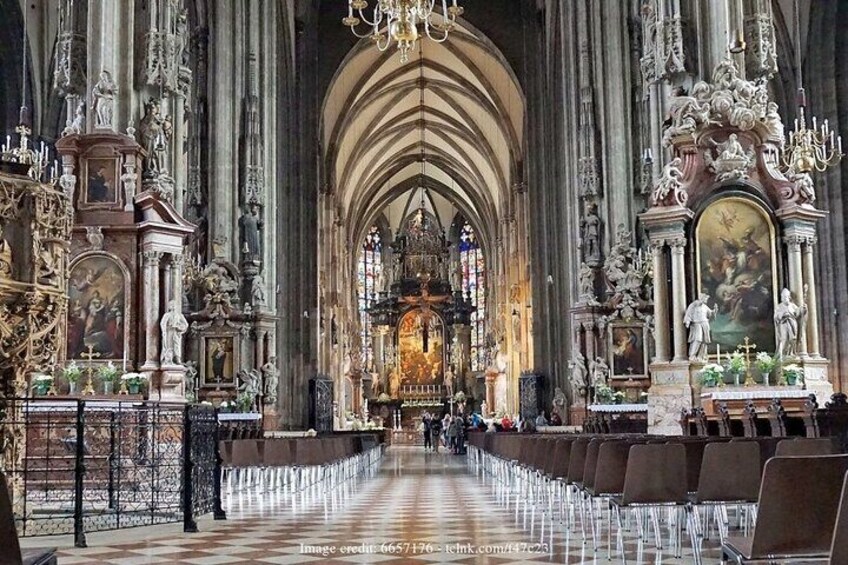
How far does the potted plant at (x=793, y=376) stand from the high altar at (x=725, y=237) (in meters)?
0.48

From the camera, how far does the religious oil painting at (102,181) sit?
1739 cm

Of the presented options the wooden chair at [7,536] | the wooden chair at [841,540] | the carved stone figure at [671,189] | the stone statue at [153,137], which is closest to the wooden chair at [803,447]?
the wooden chair at [841,540]

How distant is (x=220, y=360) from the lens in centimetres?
2641

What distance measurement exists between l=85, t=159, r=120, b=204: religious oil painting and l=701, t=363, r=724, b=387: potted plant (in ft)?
33.9

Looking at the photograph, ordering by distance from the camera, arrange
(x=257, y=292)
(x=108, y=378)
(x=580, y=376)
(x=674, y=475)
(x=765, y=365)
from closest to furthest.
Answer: (x=674, y=475) < (x=765, y=365) < (x=108, y=378) < (x=257, y=292) < (x=580, y=376)

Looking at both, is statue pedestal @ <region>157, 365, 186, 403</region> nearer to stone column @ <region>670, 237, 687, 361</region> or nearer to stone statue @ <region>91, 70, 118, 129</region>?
stone statue @ <region>91, 70, 118, 129</region>

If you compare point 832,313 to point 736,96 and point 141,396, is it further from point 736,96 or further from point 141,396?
point 141,396

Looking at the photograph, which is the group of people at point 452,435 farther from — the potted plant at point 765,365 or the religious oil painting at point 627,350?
the potted plant at point 765,365

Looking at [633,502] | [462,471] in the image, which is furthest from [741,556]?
[462,471]

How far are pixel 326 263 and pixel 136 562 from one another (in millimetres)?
41157

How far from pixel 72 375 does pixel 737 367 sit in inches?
418

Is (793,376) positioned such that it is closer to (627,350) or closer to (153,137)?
(627,350)

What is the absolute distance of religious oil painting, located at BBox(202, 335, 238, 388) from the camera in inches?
1033

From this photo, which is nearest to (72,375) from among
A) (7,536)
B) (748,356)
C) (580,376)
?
(748,356)
